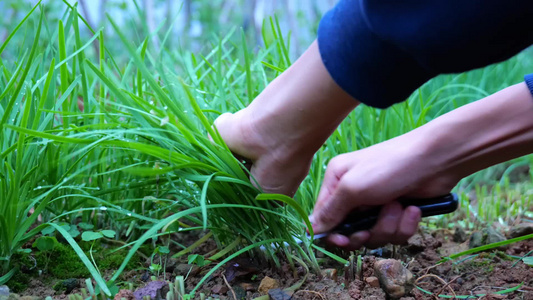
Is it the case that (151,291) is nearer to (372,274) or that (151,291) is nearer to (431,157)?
(372,274)

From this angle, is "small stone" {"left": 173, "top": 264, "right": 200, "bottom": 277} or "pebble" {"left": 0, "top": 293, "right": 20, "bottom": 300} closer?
"pebble" {"left": 0, "top": 293, "right": 20, "bottom": 300}

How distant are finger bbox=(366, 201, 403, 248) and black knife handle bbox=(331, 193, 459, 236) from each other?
0.05 ft

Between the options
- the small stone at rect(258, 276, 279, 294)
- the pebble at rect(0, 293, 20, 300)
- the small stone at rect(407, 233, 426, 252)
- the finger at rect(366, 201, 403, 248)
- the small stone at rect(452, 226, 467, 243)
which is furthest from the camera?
the small stone at rect(452, 226, 467, 243)

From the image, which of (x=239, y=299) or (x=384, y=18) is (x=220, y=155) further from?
(x=384, y=18)

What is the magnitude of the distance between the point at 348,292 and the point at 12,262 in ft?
2.24

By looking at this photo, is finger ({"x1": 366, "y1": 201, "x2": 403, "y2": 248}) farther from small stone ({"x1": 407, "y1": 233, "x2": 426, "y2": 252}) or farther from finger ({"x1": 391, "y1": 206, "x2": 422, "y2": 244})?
small stone ({"x1": 407, "y1": 233, "x2": 426, "y2": 252})

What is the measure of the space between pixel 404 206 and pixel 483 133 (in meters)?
0.23

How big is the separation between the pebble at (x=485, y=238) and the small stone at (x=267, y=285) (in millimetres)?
594

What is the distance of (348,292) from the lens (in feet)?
3.29

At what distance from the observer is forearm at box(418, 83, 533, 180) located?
1054 mm

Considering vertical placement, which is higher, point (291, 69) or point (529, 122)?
point (291, 69)

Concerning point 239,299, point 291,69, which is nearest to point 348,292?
point 239,299

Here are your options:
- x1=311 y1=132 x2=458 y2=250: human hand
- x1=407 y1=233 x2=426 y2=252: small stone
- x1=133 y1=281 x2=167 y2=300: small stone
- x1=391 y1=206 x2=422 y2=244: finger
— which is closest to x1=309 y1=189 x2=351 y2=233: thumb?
x1=311 y1=132 x2=458 y2=250: human hand

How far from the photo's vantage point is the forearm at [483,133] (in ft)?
3.46
